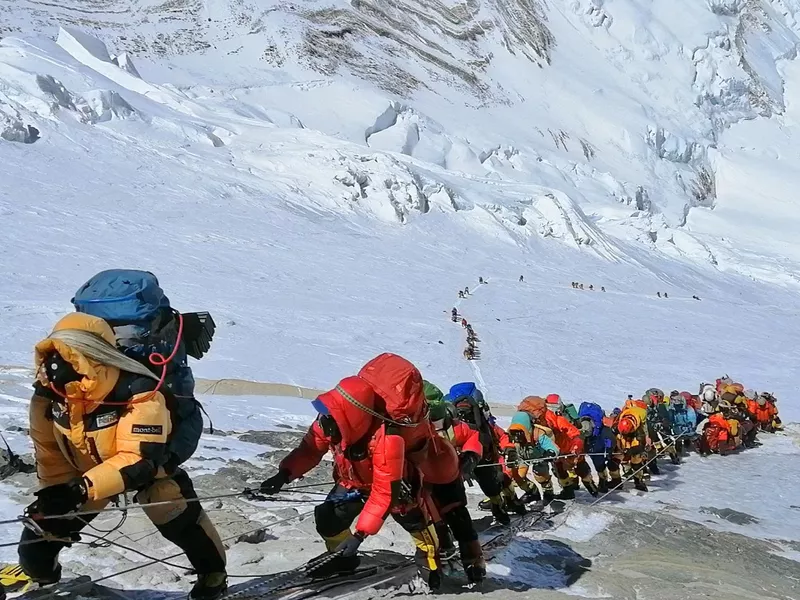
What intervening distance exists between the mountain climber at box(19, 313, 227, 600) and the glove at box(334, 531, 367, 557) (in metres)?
0.98

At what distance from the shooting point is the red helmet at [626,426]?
8820mm

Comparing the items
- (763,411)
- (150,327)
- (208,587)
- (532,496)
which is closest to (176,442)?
(150,327)

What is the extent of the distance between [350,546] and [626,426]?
18.1 ft

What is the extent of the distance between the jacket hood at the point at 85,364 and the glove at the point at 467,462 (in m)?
2.44

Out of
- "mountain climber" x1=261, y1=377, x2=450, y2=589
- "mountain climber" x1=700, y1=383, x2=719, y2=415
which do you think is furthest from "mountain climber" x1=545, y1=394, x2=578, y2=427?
"mountain climber" x1=700, y1=383, x2=719, y2=415

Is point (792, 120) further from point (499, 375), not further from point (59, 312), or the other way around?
point (59, 312)

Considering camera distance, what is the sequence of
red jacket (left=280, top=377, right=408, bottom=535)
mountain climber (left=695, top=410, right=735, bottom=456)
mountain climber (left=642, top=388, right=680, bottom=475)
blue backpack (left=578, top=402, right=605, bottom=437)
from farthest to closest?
1. mountain climber (left=695, top=410, right=735, bottom=456)
2. mountain climber (left=642, top=388, right=680, bottom=475)
3. blue backpack (left=578, top=402, right=605, bottom=437)
4. red jacket (left=280, top=377, right=408, bottom=535)

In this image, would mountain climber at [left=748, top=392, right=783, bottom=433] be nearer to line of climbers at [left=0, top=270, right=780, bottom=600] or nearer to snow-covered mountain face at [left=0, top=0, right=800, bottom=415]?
snow-covered mountain face at [left=0, top=0, right=800, bottom=415]

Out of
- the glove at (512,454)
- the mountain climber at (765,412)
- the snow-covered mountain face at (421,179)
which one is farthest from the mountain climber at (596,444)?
the snow-covered mountain face at (421,179)

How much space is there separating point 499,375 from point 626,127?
5837 centimetres

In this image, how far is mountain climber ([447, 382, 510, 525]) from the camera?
561 centimetres

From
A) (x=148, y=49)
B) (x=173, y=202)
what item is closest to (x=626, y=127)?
(x=148, y=49)

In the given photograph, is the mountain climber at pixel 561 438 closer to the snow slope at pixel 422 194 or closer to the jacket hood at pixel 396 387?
the snow slope at pixel 422 194

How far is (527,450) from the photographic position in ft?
22.4
